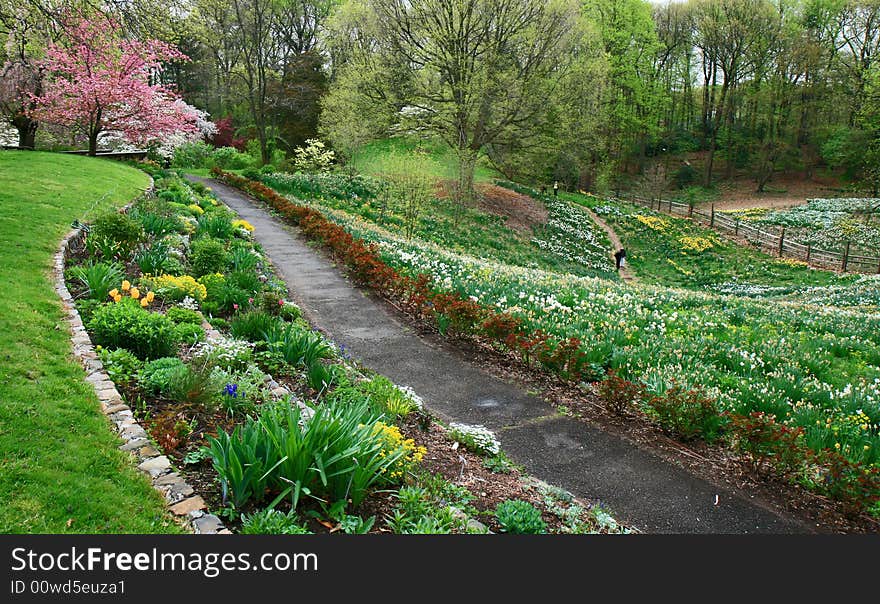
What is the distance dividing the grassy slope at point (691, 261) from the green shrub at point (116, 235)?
804 inches

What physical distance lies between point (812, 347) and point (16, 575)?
9487mm

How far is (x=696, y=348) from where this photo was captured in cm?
765

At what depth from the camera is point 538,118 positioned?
28594 millimetres

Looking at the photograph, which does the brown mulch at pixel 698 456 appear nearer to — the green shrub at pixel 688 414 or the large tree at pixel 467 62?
the green shrub at pixel 688 414

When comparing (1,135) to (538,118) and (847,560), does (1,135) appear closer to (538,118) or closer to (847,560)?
(538,118)

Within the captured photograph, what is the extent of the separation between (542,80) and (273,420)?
28698 mm

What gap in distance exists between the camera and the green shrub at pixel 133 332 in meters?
5.94

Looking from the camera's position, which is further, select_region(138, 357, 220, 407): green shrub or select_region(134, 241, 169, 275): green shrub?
select_region(134, 241, 169, 275): green shrub

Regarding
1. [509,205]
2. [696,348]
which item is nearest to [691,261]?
[509,205]

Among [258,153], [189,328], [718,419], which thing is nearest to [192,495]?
[189,328]

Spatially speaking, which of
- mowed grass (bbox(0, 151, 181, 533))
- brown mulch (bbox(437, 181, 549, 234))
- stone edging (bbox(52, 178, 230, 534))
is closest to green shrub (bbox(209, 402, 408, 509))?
stone edging (bbox(52, 178, 230, 534))

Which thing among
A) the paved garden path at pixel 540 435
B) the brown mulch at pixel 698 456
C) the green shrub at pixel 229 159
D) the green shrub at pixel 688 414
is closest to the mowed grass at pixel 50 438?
the paved garden path at pixel 540 435

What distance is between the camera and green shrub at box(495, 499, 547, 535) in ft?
13.3

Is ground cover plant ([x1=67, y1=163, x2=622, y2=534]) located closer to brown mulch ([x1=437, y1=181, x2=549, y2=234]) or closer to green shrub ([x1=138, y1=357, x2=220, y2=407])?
green shrub ([x1=138, y1=357, x2=220, y2=407])
